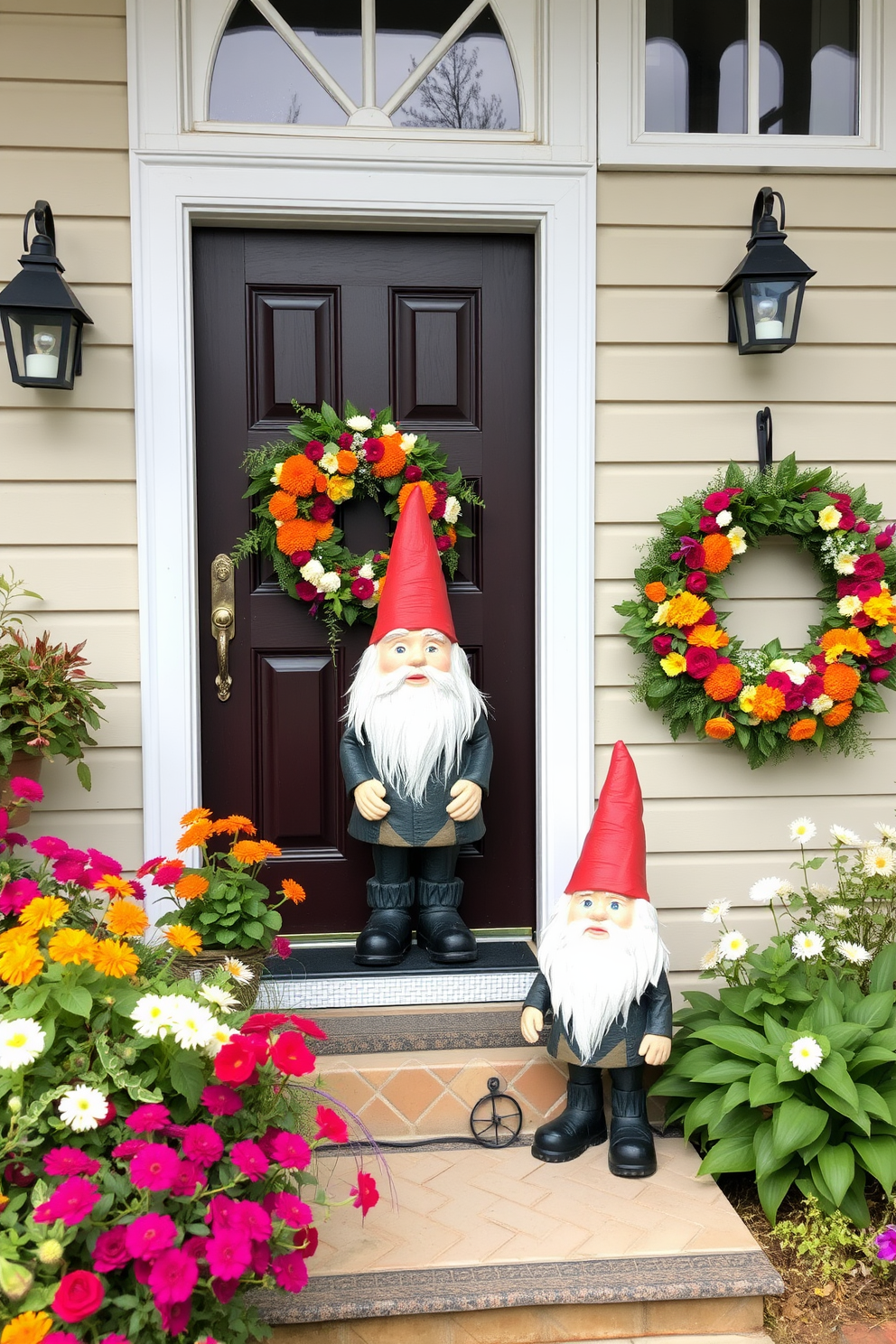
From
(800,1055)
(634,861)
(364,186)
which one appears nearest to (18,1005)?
(634,861)

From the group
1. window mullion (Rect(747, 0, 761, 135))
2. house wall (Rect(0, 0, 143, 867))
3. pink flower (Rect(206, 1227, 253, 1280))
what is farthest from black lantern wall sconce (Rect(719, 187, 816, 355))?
pink flower (Rect(206, 1227, 253, 1280))

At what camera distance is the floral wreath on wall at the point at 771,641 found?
2822 millimetres

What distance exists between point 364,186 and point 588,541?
120 cm

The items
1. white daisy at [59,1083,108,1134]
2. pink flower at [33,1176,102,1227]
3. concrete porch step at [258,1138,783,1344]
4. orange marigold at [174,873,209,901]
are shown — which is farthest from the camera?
orange marigold at [174,873,209,901]

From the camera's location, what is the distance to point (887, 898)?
2.83m

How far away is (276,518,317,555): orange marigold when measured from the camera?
9.29 feet

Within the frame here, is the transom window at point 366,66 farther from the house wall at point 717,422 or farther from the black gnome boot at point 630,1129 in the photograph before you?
the black gnome boot at point 630,1129

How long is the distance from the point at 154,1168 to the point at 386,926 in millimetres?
1353

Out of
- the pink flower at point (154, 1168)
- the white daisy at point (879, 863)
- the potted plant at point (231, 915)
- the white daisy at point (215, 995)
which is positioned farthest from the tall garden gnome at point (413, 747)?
the pink flower at point (154, 1168)

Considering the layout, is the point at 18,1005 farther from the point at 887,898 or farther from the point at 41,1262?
the point at 887,898

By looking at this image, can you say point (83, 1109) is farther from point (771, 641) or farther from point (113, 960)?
point (771, 641)

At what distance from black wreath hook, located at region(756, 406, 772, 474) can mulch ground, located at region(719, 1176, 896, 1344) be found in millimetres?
2042

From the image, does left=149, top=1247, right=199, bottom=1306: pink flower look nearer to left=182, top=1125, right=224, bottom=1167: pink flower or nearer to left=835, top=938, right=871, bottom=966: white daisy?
left=182, top=1125, right=224, bottom=1167: pink flower

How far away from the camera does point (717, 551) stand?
2812mm
